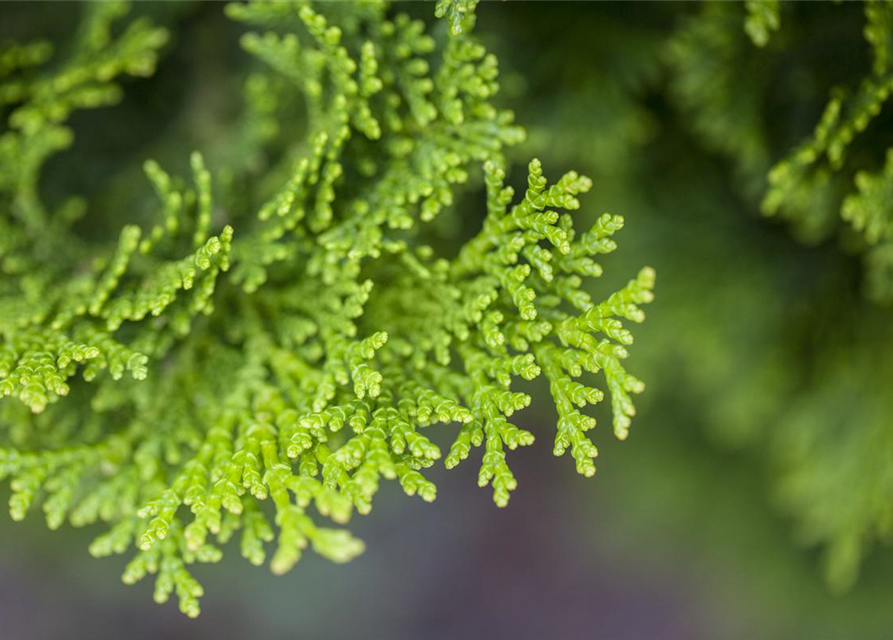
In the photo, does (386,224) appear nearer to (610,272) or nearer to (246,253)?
(246,253)

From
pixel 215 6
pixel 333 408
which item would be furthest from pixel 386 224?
pixel 215 6

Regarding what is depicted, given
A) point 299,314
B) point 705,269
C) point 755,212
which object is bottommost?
point 299,314

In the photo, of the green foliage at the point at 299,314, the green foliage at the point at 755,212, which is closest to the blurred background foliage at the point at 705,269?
the green foliage at the point at 755,212

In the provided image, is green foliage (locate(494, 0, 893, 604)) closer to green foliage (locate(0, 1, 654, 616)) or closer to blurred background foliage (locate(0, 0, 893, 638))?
blurred background foliage (locate(0, 0, 893, 638))

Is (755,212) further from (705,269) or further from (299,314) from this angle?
(299,314)

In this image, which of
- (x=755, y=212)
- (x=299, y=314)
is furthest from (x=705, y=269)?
(x=299, y=314)

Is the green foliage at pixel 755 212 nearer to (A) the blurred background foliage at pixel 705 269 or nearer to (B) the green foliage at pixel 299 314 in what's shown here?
(A) the blurred background foliage at pixel 705 269

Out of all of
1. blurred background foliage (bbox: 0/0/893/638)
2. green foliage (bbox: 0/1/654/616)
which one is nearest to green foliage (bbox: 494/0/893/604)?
blurred background foliage (bbox: 0/0/893/638)
